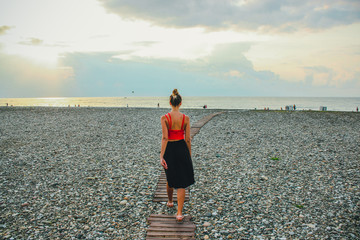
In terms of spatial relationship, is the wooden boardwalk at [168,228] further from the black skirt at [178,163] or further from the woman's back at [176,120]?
the woman's back at [176,120]

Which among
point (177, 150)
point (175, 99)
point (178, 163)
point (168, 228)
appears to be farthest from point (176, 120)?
point (168, 228)

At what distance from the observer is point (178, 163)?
578 cm

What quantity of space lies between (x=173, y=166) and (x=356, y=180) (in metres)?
7.98

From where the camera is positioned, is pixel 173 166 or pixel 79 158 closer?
pixel 173 166

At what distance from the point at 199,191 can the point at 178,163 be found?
9.25 ft

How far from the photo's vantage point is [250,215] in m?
6.49

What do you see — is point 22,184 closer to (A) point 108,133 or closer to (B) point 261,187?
(B) point 261,187

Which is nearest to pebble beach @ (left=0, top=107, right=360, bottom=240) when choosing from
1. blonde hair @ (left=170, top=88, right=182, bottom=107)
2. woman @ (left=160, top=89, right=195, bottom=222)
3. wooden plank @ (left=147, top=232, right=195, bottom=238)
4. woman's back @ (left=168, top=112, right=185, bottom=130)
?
wooden plank @ (left=147, top=232, right=195, bottom=238)

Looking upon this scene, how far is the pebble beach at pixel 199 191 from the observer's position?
5855mm

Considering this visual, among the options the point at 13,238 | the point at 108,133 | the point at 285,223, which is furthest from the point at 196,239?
the point at 108,133

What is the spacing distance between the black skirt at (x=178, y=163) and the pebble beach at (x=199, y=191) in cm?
131

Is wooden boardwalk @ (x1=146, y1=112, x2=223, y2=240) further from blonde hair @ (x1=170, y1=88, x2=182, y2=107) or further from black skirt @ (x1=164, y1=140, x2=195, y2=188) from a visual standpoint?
blonde hair @ (x1=170, y1=88, x2=182, y2=107)

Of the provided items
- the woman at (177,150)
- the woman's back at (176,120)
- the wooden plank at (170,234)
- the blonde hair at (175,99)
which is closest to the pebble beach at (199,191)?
the wooden plank at (170,234)

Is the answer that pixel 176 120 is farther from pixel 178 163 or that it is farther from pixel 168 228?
pixel 168 228
